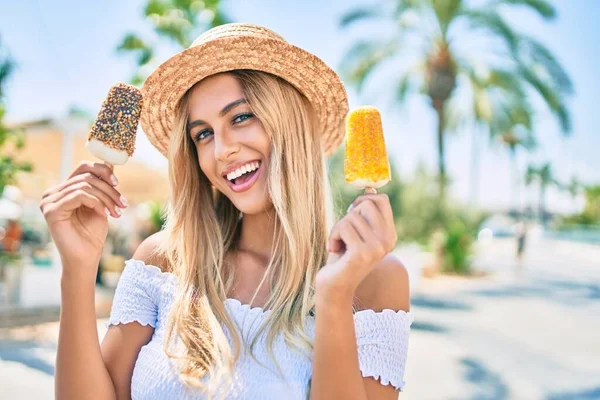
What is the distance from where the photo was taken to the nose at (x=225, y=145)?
2070mm

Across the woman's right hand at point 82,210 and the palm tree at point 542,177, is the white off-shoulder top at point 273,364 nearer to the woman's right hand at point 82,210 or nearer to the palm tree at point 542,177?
the woman's right hand at point 82,210

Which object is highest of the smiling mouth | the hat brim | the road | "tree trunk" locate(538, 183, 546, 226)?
"tree trunk" locate(538, 183, 546, 226)

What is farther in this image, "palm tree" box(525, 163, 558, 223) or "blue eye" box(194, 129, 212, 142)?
"palm tree" box(525, 163, 558, 223)

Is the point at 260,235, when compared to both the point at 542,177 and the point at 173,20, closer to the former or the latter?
the point at 173,20

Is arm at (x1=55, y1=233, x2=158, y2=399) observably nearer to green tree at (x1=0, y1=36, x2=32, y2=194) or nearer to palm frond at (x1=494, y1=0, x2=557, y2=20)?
green tree at (x1=0, y1=36, x2=32, y2=194)

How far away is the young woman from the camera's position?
1.68 metres

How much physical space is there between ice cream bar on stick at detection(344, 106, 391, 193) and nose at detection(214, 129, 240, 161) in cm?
45

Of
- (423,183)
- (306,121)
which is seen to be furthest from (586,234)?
(306,121)

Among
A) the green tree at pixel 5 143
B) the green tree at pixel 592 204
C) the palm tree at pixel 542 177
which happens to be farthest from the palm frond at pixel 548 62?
the palm tree at pixel 542 177

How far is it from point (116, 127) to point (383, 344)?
3.78ft

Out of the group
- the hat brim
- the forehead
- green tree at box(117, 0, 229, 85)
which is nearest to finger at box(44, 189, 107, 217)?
the forehead

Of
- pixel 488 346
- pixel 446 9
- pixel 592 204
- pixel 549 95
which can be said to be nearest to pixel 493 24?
pixel 446 9

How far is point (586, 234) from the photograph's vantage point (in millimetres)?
30281

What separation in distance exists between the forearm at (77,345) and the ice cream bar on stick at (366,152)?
0.93 meters
